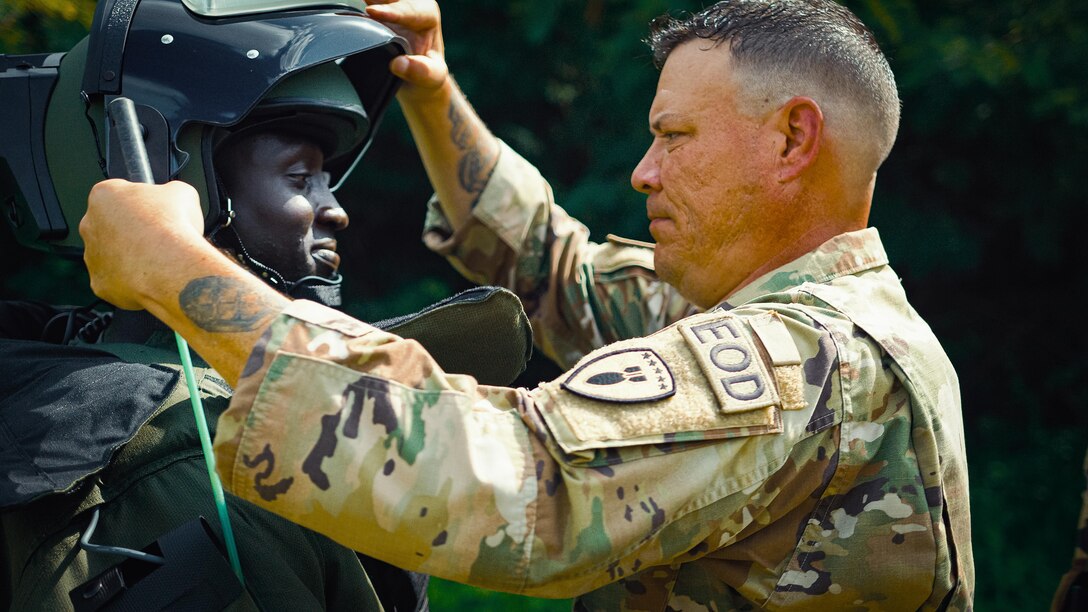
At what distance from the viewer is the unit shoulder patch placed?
5.56 feet

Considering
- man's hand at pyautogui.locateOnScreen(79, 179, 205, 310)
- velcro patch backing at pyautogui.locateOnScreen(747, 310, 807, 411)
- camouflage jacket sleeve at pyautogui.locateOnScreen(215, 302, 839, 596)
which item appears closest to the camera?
camouflage jacket sleeve at pyautogui.locateOnScreen(215, 302, 839, 596)

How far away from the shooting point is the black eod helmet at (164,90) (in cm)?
218

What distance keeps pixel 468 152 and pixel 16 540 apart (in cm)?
161

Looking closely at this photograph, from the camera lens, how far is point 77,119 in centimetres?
222

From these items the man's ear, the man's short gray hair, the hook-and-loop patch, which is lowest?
the hook-and-loop patch

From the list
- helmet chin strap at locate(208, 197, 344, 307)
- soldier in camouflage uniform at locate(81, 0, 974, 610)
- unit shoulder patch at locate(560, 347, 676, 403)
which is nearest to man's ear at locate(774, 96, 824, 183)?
soldier in camouflage uniform at locate(81, 0, 974, 610)

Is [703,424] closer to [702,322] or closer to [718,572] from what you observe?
[702,322]

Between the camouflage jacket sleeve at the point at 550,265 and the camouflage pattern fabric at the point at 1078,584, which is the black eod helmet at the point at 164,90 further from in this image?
the camouflage pattern fabric at the point at 1078,584

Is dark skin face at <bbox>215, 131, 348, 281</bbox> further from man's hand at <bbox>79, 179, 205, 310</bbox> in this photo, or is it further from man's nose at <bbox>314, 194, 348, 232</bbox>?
man's hand at <bbox>79, 179, 205, 310</bbox>

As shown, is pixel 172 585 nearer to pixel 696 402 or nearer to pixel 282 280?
pixel 282 280

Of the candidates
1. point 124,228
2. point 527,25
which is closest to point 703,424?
point 124,228

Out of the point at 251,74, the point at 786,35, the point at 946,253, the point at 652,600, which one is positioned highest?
the point at 786,35

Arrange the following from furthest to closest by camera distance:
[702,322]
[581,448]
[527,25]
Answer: [527,25]
[702,322]
[581,448]

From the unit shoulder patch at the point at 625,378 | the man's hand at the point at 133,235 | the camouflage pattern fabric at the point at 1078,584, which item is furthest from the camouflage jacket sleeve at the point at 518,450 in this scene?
the camouflage pattern fabric at the point at 1078,584
